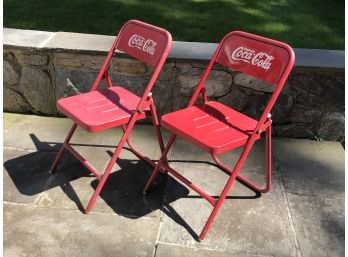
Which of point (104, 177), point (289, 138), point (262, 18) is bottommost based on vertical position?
point (289, 138)

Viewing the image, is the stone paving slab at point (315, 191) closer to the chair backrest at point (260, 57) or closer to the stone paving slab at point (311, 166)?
the stone paving slab at point (311, 166)

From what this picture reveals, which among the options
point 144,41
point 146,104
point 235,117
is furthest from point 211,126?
point 144,41

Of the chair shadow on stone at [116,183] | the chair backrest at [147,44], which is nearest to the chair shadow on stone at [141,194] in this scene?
the chair shadow on stone at [116,183]

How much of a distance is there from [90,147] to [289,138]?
5.47 ft

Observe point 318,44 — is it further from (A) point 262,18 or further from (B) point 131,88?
(B) point 131,88

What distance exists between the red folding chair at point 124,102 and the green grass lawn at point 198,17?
53.4 inches

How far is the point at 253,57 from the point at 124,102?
2.92 feet

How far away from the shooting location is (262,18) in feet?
15.6

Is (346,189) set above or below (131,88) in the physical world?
below

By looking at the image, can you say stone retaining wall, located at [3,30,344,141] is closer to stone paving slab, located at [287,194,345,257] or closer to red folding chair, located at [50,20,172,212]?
red folding chair, located at [50,20,172,212]

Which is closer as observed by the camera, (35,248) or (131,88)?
(35,248)

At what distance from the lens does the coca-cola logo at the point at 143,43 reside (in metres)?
2.79

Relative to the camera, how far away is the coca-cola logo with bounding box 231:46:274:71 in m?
2.55

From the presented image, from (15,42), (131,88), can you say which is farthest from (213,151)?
(15,42)
